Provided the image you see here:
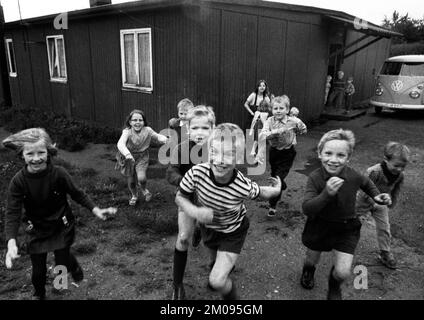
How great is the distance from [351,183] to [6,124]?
13.2m

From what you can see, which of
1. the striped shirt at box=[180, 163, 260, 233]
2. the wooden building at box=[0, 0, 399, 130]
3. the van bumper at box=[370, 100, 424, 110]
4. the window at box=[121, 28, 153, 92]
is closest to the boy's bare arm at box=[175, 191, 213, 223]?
the striped shirt at box=[180, 163, 260, 233]

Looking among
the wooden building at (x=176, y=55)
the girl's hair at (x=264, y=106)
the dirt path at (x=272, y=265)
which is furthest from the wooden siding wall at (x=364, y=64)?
the dirt path at (x=272, y=265)

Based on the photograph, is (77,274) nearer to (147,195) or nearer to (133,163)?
(133,163)

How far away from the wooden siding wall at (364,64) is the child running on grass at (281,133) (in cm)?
1149

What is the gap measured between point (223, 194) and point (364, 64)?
54.3ft

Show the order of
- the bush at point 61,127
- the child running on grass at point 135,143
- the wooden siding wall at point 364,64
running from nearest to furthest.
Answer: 1. the child running on grass at point 135,143
2. the bush at point 61,127
3. the wooden siding wall at point 364,64

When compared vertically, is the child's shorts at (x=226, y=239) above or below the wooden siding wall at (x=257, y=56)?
below

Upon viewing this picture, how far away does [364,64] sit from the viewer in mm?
16938

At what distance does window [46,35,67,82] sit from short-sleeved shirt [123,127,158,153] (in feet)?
29.4

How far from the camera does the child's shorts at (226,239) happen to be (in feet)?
9.30

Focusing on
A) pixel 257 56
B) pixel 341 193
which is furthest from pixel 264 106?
pixel 341 193

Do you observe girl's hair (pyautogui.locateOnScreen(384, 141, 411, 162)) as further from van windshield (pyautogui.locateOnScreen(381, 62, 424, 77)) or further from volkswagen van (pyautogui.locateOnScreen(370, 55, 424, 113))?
van windshield (pyautogui.locateOnScreen(381, 62, 424, 77))

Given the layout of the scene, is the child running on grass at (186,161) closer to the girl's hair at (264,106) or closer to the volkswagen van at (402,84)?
the girl's hair at (264,106)

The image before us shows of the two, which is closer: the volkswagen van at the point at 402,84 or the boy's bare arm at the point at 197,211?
the boy's bare arm at the point at 197,211
